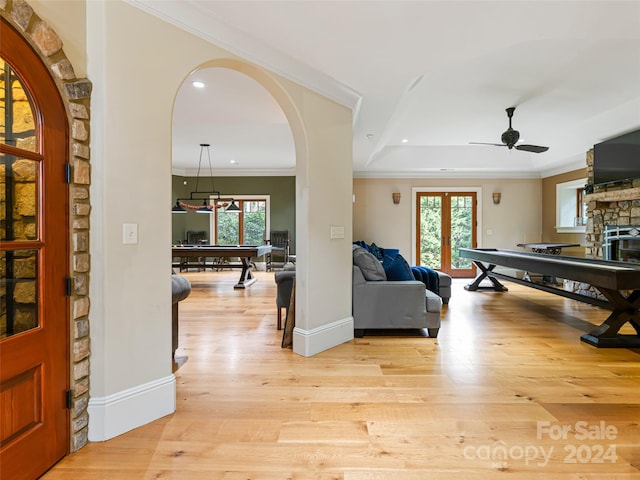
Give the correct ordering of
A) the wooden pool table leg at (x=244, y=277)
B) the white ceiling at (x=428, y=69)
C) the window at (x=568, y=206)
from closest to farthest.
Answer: the white ceiling at (x=428, y=69) → the wooden pool table leg at (x=244, y=277) → the window at (x=568, y=206)

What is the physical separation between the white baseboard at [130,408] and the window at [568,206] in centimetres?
773

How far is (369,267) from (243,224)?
5.99 metres

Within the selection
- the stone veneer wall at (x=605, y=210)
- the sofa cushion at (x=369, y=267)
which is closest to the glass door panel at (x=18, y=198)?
the sofa cushion at (x=369, y=267)

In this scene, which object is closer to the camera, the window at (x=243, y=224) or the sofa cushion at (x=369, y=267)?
the sofa cushion at (x=369, y=267)

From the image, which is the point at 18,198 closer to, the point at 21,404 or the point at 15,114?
the point at 15,114

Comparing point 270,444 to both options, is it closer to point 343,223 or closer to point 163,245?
point 163,245

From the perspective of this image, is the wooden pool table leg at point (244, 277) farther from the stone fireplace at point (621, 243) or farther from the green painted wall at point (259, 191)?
the stone fireplace at point (621, 243)

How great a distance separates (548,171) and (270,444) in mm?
8181

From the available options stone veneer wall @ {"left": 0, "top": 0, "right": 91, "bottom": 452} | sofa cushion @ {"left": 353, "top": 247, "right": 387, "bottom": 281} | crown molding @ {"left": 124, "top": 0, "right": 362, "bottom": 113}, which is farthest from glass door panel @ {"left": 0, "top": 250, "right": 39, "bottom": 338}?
sofa cushion @ {"left": 353, "top": 247, "right": 387, "bottom": 281}

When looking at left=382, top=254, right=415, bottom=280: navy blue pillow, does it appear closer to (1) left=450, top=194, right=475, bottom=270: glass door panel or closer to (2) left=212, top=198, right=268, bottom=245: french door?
(1) left=450, top=194, right=475, bottom=270: glass door panel

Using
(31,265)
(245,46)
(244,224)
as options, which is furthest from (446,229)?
(31,265)

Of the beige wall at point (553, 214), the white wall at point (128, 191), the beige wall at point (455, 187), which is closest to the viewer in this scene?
the white wall at point (128, 191)

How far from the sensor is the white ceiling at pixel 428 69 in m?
2.03

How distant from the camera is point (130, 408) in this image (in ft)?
5.86
